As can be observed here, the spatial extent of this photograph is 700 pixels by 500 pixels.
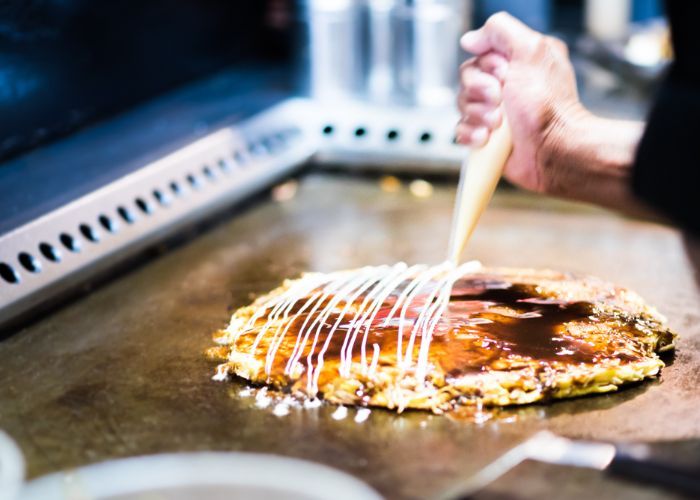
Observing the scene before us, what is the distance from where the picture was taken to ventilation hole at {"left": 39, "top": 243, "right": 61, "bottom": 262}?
A: 83.9 inches

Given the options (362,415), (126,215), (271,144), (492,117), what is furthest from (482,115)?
(271,144)

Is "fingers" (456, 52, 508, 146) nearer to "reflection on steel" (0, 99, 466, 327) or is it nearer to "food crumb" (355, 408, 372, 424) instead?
"food crumb" (355, 408, 372, 424)

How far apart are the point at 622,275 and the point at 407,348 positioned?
775mm

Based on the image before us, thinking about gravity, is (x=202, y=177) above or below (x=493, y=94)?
below

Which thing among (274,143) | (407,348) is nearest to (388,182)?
(274,143)

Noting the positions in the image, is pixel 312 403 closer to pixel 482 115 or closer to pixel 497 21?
pixel 482 115

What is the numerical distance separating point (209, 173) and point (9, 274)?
2.57 feet

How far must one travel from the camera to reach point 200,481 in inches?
53.7

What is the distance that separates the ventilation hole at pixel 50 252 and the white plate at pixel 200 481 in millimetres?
803

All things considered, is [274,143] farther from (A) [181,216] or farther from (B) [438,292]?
(B) [438,292]

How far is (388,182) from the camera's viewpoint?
296cm

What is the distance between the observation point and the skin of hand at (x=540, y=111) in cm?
198

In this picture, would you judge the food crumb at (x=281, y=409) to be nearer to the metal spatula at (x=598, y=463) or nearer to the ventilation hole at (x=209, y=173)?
the metal spatula at (x=598, y=463)

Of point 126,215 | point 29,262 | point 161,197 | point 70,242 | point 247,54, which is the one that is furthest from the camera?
point 247,54
